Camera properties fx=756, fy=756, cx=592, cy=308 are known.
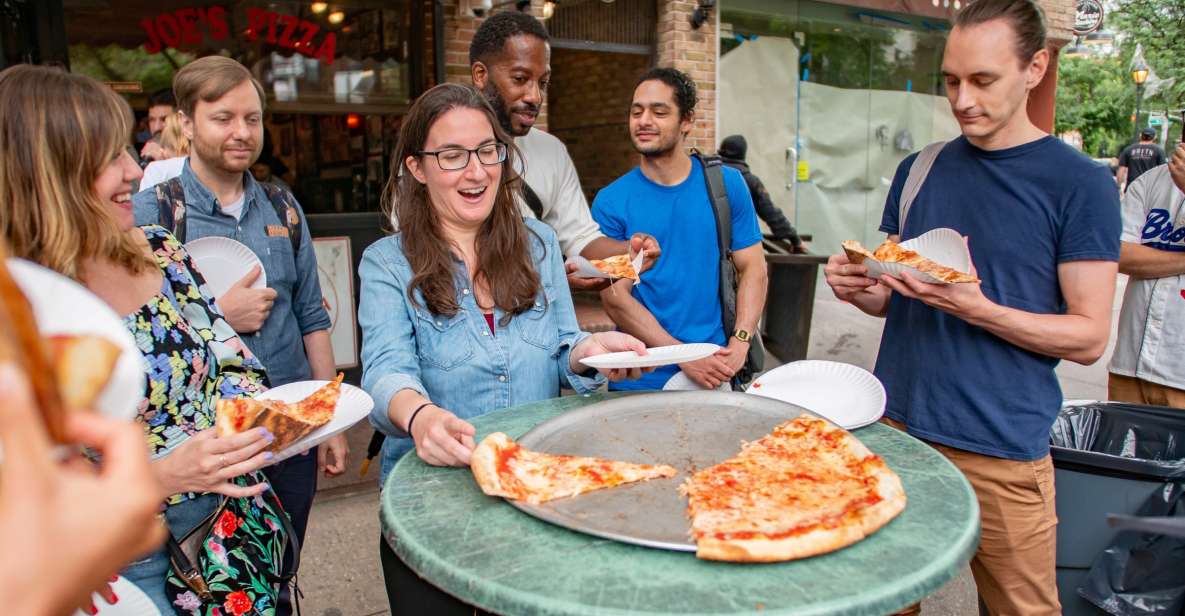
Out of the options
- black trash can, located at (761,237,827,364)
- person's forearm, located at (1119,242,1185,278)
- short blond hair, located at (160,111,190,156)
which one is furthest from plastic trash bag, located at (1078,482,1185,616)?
short blond hair, located at (160,111,190,156)

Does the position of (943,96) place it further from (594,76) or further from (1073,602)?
(1073,602)

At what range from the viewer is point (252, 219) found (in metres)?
2.99

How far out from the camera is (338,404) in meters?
2.01

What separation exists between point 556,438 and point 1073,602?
194 cm

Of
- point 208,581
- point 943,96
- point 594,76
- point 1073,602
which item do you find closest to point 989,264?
point 1073,602

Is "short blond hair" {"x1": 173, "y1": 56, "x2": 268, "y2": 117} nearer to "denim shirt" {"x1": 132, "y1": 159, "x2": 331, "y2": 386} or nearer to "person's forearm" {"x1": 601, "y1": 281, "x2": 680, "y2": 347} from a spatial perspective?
"denim shirt" {"x1": 132, "y1": 159, "x2": 331, "y2": 386}

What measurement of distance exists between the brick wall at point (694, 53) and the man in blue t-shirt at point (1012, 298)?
563cm

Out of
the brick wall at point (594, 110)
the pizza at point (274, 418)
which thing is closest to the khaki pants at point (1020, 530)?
the pizza at point (274, 418)

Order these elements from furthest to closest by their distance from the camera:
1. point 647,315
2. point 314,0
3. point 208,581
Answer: point 314,0, point 647,315, point 208,581

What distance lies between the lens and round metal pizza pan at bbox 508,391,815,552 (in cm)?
148

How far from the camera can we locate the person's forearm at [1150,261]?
3291 mm

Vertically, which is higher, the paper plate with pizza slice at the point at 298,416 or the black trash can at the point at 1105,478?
the paper plate with pizza slice at the point at 298,416

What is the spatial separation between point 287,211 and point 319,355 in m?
0.61

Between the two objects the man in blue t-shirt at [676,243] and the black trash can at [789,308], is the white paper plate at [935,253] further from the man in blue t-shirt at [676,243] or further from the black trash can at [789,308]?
the black trash can at [789,308]
